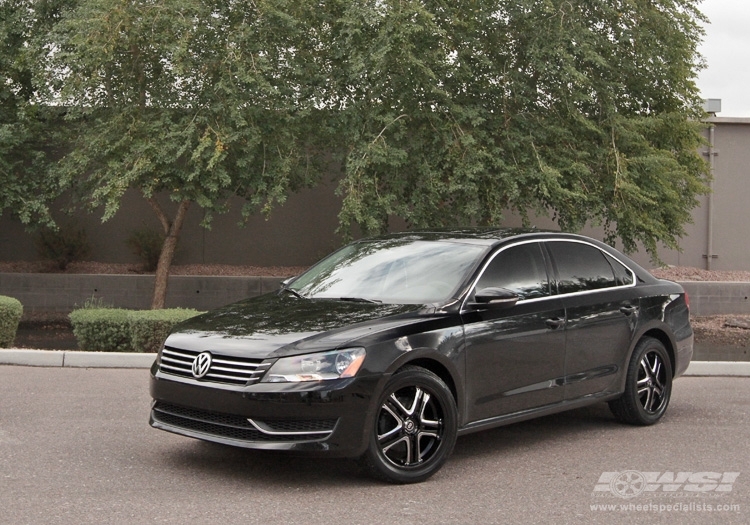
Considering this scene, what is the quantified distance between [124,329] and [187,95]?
16.4ft

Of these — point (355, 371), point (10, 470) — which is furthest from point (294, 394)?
point (10, 470)

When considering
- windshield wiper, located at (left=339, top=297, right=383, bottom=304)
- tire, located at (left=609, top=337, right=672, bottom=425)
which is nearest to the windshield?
windshield wiper, located at (left=339, top=297, right=383, bottom=304)

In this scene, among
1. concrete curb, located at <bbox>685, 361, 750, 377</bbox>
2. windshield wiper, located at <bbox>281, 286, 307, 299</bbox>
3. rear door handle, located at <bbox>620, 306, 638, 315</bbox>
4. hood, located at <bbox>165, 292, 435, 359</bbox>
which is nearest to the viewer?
hood, located at <bbox>165, 292, 435, 359</bbox>

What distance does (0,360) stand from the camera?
10930 millimetres

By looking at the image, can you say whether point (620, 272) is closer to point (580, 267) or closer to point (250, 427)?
point (580, 267)

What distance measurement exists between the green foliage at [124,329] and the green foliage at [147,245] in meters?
7.89

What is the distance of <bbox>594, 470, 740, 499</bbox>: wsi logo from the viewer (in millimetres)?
6020

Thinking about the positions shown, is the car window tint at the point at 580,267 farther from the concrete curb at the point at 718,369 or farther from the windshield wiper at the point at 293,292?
the concrete curb at the point at 718,369

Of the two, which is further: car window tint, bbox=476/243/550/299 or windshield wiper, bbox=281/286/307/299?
windshield wiper, bbox=281/286/307/299

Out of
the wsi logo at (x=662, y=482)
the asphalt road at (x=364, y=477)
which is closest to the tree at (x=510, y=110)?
the asphalt road at (x=364, y=477)

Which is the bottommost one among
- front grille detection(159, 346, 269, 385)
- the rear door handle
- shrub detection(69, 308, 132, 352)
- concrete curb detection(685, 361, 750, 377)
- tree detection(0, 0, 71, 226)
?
concrete curb detection(685, 361, 750, 377)

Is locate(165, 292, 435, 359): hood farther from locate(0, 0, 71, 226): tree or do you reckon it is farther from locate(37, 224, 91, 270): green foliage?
locate(37, 224, 91, 270): green foliage

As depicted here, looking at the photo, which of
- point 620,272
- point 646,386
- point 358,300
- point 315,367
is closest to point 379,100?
point 620,272

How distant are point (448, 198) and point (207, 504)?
418 inches
